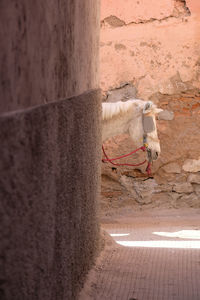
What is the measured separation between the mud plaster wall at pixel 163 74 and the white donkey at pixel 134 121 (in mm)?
396

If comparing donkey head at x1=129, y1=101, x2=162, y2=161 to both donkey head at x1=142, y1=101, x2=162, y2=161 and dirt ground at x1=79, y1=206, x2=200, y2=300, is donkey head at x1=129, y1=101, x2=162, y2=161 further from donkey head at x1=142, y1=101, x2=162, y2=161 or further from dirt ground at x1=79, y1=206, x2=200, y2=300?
dirt ground at x1=79, y1=206, x2=200, y2=300

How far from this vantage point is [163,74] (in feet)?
22.3

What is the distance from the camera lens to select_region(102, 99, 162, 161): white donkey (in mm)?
6280

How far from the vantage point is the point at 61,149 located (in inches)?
80.1

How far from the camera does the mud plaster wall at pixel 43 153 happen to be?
1395 mm

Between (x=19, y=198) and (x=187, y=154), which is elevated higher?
(x=19, y=198)

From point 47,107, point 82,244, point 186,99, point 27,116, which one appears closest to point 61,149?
point 47,107

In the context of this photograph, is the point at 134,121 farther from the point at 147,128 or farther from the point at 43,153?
the point at 43,153

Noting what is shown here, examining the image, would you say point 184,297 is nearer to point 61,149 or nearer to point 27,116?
point 61,149

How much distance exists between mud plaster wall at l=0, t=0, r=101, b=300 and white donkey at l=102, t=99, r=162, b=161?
3.40m

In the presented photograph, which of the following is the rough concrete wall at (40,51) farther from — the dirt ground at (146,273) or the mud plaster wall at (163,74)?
the mud plaster wall at (163,74)

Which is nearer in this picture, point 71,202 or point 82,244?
point 71,202

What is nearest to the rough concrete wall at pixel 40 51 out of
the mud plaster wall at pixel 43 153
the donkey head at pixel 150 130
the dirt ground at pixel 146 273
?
the mud plaster wall at pixel 43 153

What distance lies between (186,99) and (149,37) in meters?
0.90
